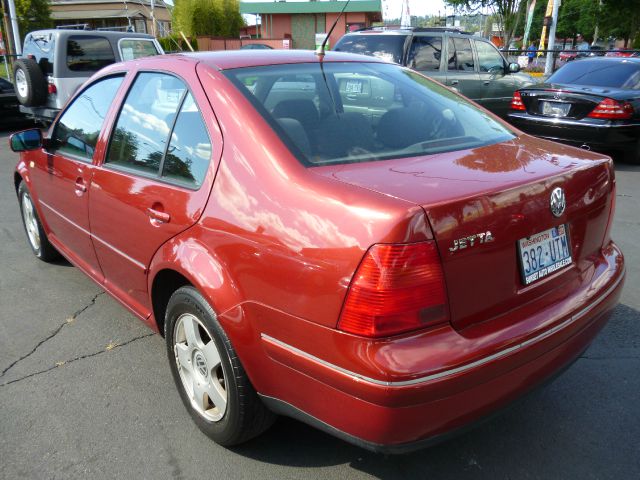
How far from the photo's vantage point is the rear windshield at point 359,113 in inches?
95.2

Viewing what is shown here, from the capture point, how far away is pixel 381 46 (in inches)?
352

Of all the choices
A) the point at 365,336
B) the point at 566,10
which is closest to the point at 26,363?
the point at 365,336

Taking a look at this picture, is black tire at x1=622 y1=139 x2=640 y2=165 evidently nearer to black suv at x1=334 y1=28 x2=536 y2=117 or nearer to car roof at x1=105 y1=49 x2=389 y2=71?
black suv at x1=334 y1=28 x2=536 y2=117

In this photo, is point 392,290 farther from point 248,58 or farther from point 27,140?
point 27,140

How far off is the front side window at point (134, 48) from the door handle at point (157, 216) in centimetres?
942

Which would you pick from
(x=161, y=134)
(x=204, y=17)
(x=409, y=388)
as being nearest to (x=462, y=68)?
(x=161, y=134)

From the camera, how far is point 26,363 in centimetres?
335

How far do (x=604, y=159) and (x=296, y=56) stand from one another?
1.59 meters

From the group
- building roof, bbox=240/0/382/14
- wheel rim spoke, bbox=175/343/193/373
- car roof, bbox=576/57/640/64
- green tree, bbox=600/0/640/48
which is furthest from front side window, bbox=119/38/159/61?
building roof, bbox=240/0/382/14

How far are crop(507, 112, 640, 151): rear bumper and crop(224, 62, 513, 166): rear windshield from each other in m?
5.83

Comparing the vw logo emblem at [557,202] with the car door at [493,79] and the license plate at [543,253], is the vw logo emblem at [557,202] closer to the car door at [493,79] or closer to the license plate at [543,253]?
the license plate at [543,253]

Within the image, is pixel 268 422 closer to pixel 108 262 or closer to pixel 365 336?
pixel 365 336

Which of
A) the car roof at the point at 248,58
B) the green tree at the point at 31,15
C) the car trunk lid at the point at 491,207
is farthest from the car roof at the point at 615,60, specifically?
the green tree at the point at 31,15

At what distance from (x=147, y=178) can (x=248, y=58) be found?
2.53 feet
